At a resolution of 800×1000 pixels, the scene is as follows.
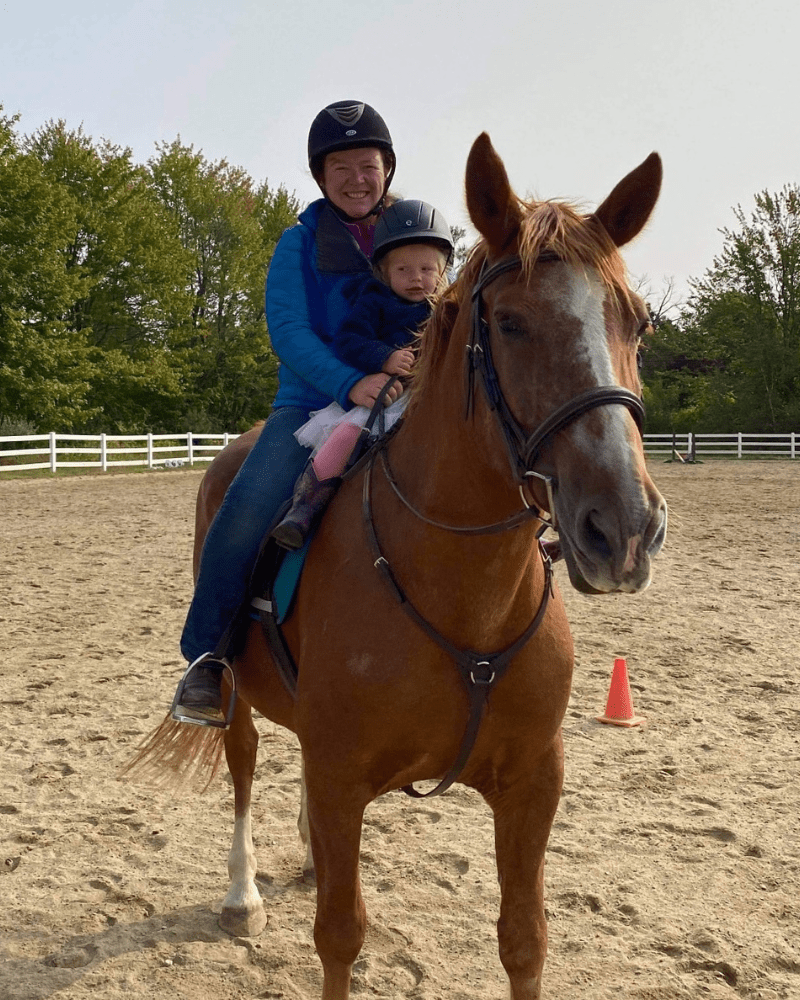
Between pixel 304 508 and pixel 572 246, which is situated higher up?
pixel 572 246

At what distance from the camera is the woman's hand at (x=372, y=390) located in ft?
9.39

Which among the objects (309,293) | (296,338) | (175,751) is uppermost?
(309,293)

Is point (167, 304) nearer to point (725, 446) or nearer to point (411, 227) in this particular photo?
point (725, 446)

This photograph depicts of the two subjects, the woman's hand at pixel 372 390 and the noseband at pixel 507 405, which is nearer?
the noseband at pixel 507 405

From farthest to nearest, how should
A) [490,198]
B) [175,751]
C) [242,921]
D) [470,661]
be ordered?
[175,751]
[242,921]
[470,661]
[490,198]

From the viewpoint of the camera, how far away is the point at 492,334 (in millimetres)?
2133

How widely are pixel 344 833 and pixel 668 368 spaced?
5474 cm

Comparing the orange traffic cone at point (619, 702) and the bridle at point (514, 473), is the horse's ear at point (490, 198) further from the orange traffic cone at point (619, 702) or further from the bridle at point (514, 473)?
the orange traffic cone at point (619, 702)

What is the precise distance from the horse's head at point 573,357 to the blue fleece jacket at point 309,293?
37.6 inches

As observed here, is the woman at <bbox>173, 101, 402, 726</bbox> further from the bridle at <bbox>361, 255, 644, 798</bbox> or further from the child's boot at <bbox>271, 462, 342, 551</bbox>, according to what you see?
the bridle at <bbox>361, 255, 644, 798</bbox>

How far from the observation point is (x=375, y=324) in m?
3.00

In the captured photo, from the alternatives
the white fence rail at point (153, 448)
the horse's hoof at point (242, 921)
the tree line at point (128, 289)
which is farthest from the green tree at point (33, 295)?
the horse's hoof at point (242, 921)

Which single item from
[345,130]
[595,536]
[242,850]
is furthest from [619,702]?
[595,536]

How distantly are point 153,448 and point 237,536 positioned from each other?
27.4 m
